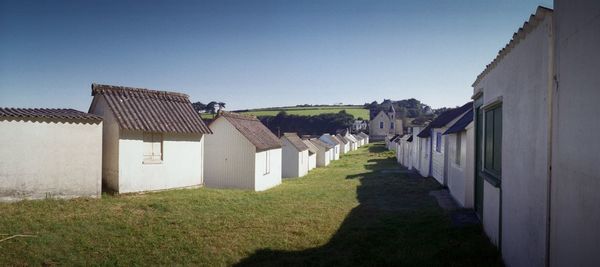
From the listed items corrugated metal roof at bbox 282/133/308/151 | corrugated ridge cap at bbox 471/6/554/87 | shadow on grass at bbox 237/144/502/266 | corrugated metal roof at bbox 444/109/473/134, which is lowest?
shadow on grass at bbox 237/144/502/266

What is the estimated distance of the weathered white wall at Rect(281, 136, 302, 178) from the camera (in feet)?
99.9

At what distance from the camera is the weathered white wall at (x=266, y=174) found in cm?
1916

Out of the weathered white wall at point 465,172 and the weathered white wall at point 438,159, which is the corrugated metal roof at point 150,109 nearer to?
the weathered white wall at point 465,172

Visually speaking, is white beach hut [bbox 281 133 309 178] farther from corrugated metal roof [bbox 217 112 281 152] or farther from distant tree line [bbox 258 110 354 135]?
distant tree line [bbox 258 110 354 135]

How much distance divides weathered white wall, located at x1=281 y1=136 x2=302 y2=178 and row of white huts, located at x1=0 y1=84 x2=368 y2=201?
976 cm

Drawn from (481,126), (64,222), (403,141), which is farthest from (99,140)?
(403,141)

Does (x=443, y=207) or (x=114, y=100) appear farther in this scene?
(x=114, y=100)

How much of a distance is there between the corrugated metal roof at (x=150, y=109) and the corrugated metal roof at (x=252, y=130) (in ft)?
9.48

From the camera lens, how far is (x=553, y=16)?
13.3ft

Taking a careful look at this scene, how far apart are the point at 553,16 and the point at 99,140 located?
1244cm

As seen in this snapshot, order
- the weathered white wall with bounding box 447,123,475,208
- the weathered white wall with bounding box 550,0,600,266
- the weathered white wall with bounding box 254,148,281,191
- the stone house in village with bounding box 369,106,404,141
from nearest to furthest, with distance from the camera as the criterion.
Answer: the weathered white wall with bounding box 550,0,600,266 → the weathered white wall with bounding box 447,123,475,208 → the weathered white wall with bounding box 254,148,281,191 → the stone house in village with bounding box 369,106,404,141

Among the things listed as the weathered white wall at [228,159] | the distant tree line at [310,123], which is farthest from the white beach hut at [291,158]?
the distant tree line at [310,123]

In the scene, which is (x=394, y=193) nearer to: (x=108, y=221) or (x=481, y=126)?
(x=481, y=126)

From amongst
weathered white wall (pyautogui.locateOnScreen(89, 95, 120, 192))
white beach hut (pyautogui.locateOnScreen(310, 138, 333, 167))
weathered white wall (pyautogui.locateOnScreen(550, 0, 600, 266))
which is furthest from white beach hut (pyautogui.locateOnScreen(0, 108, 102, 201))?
white beach hut (pyautogui.locateOnScreen(310, 138, 333, 167))
